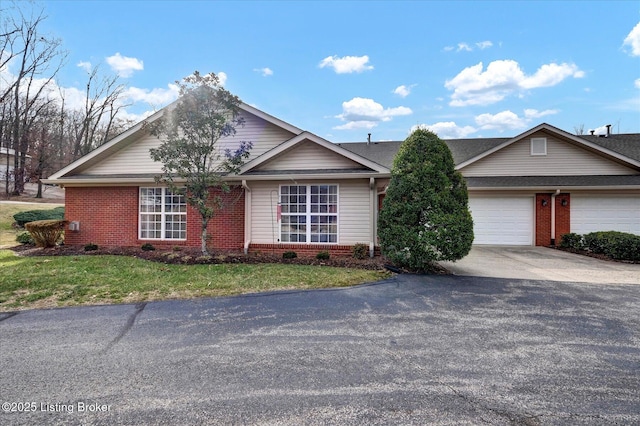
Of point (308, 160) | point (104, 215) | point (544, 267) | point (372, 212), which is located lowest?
point (544, 267)

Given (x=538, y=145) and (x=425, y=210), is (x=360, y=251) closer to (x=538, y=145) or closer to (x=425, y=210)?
(x=425, y=210)

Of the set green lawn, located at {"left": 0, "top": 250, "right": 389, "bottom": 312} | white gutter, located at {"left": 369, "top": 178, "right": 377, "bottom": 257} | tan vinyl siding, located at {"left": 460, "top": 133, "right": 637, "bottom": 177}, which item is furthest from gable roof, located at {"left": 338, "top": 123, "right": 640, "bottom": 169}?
green lawn, located at {"left": 0, "top": 250, "right": 389, "bottom": 312}

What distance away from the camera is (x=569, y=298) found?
20.0 ft

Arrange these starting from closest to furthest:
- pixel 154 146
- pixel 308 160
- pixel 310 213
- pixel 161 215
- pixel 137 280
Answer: pixel 137 280
pixel 310 213
pixel 308 160
pixel 161 215
pixel 154 146

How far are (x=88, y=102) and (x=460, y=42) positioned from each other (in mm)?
41767

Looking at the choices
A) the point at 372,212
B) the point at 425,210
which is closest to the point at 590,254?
the point at 425,210

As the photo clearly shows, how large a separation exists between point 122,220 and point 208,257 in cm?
497

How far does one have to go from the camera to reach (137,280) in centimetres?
718

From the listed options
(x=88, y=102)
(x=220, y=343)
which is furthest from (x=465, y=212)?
(x=88, y=102)

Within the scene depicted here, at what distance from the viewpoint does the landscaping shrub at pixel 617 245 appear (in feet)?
33.3

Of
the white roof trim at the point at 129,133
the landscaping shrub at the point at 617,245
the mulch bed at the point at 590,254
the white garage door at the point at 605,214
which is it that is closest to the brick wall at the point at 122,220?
the white roof trim at the point at 129,133

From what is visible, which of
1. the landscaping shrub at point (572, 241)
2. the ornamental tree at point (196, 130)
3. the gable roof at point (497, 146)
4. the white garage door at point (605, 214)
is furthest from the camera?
the gable roof at point (497, 146)

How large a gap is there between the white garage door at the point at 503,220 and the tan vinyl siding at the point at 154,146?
366 inches

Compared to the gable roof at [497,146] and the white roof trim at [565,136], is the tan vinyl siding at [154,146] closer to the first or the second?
the gable roof at [497,146]
